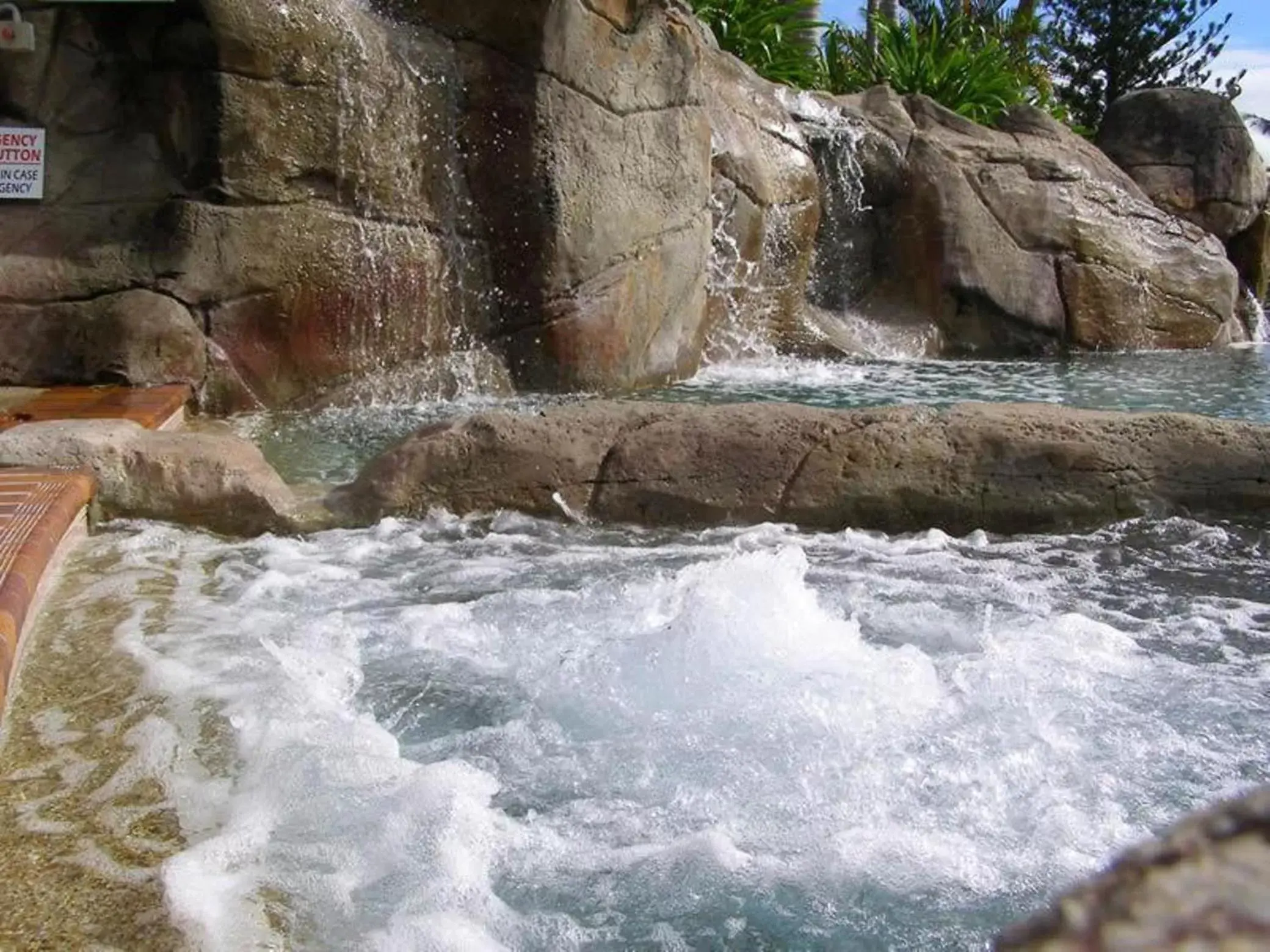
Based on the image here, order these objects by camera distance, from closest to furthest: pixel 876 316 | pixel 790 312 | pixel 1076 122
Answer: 1. pixel 790 312
2. pixel 876 316
3. pixel 1076 122

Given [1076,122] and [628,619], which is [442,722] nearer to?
[628,619]

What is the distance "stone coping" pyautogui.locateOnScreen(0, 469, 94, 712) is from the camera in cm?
300

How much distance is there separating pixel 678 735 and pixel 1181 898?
246 cm

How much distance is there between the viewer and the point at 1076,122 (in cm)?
2662

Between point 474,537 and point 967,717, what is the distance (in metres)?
2.21

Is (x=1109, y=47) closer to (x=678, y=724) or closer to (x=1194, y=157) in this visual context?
(x=1194, y=157)

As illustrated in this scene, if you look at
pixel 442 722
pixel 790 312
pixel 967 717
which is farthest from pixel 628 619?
pixel 790 312

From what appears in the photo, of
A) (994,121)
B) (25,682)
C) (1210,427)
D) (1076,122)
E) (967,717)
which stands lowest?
(25,682)

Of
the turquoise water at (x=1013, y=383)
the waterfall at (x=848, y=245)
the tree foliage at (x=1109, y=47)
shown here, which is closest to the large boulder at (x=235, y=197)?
the turquoise water at (x=1013, y=383)

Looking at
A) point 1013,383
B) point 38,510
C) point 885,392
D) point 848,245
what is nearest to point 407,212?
point 885,392

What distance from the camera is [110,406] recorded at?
632 centimetres

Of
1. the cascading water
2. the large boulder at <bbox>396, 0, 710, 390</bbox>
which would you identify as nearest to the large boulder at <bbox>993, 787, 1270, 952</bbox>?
the cascading water

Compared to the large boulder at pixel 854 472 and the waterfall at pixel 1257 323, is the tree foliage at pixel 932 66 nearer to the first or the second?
the waterfall at pixel 1257 323

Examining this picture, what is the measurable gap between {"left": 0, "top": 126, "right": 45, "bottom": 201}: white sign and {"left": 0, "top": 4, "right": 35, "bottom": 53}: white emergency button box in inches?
18.8
